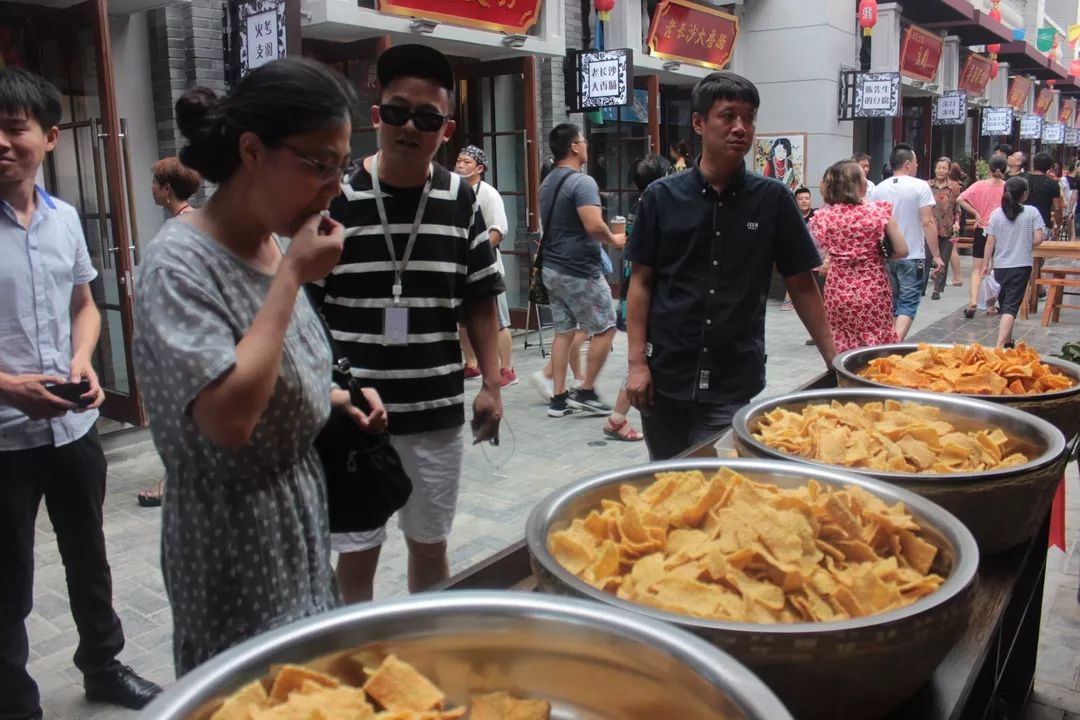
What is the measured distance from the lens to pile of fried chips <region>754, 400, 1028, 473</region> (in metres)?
1.74

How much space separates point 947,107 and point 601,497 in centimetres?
1938

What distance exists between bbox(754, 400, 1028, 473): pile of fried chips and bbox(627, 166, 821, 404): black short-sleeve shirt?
0.86 meters

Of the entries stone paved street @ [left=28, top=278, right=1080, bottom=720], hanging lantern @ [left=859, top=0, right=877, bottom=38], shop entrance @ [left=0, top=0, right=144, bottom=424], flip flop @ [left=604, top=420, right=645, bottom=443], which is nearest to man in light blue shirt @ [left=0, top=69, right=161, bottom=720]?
stone paved street @ [left=28, top=278, right=1080, bottom=720]

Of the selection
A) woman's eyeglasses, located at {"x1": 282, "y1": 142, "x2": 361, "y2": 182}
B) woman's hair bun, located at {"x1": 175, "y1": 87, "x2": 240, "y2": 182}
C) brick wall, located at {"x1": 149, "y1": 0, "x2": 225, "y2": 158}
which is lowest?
woman's eyeglasses, located at {"x1": 282, "y1": 142, "x2": 361, "y2": 182}

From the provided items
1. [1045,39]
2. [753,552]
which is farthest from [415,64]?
[1045,39]

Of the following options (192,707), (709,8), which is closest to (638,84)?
(709,8)

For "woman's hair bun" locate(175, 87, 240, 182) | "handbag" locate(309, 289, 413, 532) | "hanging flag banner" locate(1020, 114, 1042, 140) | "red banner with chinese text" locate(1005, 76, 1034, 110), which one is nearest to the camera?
→ "woman's hair bun" locate(175, 87, 240, 182)

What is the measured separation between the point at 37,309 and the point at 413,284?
1.11 m

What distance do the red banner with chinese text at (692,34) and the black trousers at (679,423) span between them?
828cm

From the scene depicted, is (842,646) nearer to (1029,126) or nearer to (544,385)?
(544,385)

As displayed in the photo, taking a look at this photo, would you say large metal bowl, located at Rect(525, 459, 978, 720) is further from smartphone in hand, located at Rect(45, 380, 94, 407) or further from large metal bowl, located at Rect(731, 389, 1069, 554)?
smartphone in hand, located at Rect(45, 380, 94, 407)

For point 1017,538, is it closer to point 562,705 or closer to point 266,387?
point 562,705

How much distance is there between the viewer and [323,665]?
3.52 feet

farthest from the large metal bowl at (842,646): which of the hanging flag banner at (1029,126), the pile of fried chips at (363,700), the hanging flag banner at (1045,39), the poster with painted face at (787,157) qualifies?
the hanging flag banner at (1045,39)
